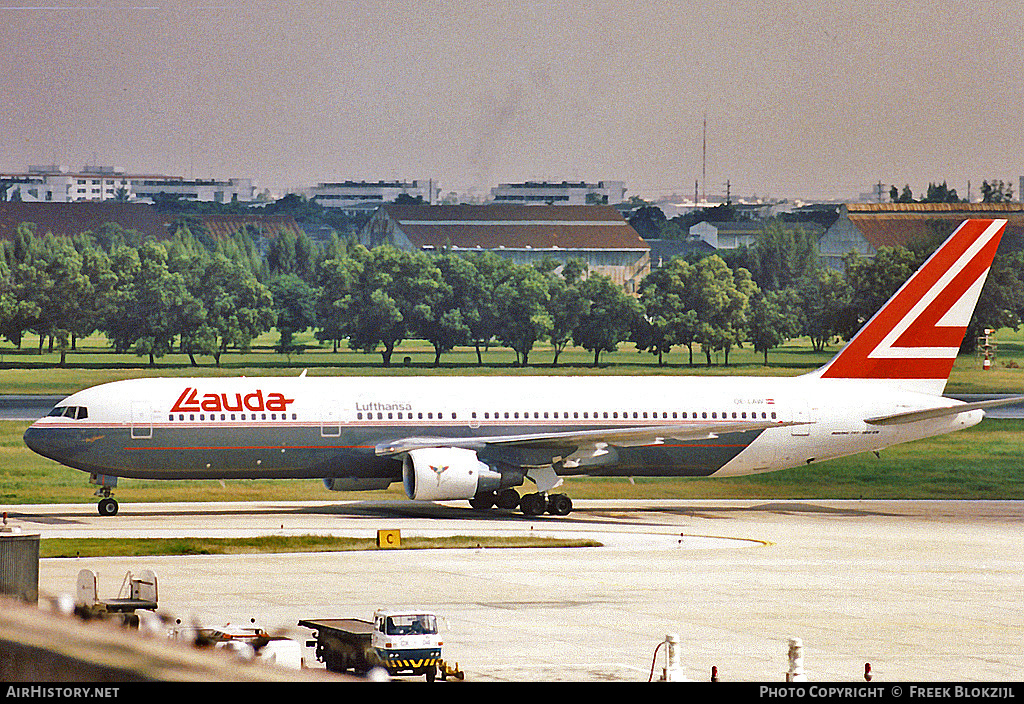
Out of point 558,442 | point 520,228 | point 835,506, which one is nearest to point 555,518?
point 558,442

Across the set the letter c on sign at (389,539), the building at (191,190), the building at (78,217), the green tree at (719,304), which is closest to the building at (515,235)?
the green tree at (719,304)

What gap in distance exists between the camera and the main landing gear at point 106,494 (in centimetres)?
4772

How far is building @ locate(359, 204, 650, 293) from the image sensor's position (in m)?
108

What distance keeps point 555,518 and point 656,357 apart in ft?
148

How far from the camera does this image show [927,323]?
5466cm

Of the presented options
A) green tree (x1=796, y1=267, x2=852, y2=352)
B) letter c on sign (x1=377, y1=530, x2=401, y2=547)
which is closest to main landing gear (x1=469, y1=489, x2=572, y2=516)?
letter c on sign (x1=377, y1=530, x2=401, y2=547)

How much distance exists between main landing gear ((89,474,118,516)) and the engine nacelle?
29.2 feet

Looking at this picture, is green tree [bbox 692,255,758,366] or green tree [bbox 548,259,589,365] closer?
green tree [bbox 692,255,758,366]

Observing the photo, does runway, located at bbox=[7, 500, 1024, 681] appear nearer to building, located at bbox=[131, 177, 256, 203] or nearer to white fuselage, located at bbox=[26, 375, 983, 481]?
white fuselage, located at bbox=[26, 375, 983, 481]

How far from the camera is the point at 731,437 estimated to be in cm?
5078

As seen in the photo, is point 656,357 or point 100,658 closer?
point 100,658

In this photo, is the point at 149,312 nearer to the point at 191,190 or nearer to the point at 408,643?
the point at 191,190

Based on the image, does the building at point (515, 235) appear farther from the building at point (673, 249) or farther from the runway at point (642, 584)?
the runway at point (642, 584)
